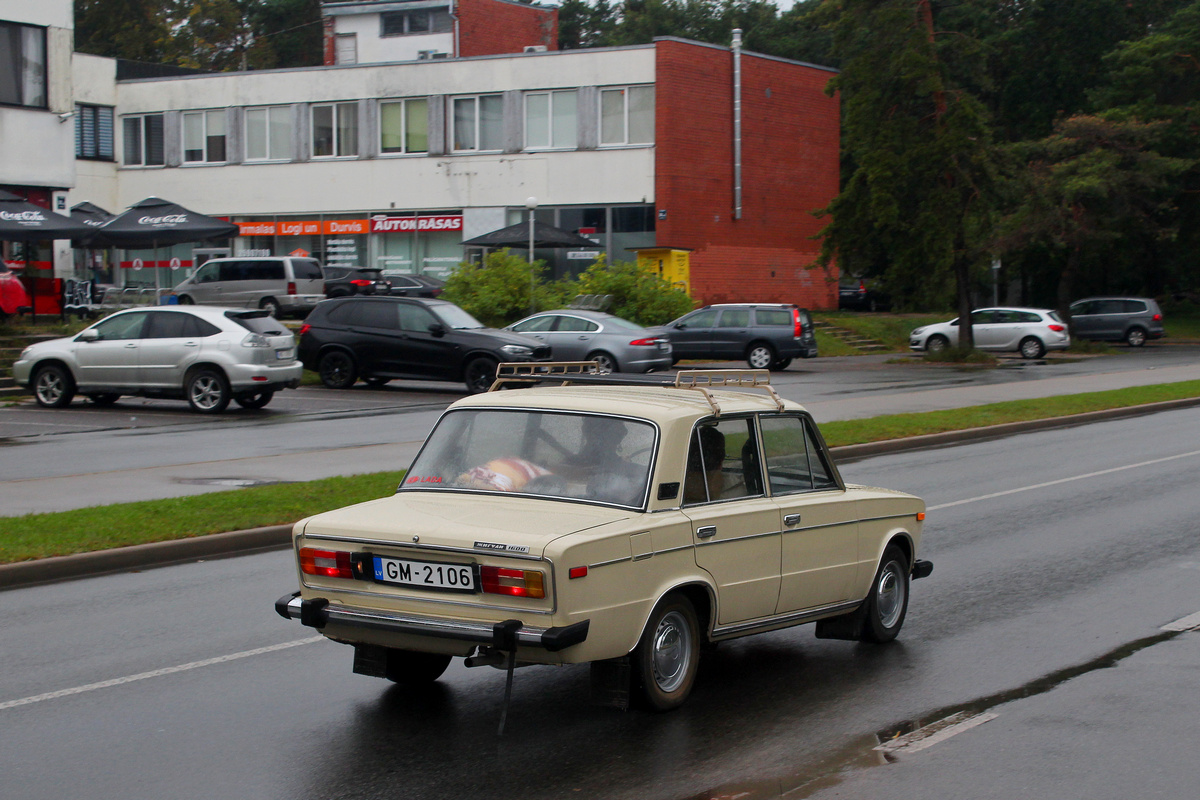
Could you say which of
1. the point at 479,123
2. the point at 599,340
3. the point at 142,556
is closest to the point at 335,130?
the point at 479,123

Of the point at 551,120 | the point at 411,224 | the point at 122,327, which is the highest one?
the point at 551,120

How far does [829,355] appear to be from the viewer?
136 feet

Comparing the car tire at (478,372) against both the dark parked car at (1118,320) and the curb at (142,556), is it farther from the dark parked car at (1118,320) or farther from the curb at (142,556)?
the dark parked car at (1118,320)

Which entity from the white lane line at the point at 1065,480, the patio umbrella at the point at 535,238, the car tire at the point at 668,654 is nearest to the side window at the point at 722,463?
the car tire at the point at 668,654

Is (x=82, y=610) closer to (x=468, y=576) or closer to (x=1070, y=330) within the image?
(x=468, y=576)

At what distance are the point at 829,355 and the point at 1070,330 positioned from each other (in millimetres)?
13523

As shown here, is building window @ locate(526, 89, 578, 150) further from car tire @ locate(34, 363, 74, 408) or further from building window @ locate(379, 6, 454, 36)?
car tire @ locate(34, 363, 74, 408)

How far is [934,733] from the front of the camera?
5.87 metres

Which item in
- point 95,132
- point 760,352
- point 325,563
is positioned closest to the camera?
point 325,563

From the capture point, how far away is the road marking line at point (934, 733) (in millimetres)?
5660

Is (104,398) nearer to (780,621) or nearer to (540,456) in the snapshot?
(540,456)

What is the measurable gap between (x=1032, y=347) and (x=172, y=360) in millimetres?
28341

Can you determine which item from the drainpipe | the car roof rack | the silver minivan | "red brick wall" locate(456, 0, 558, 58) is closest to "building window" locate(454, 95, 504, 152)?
the drainpipe

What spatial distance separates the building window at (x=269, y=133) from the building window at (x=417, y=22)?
12.5 meters
